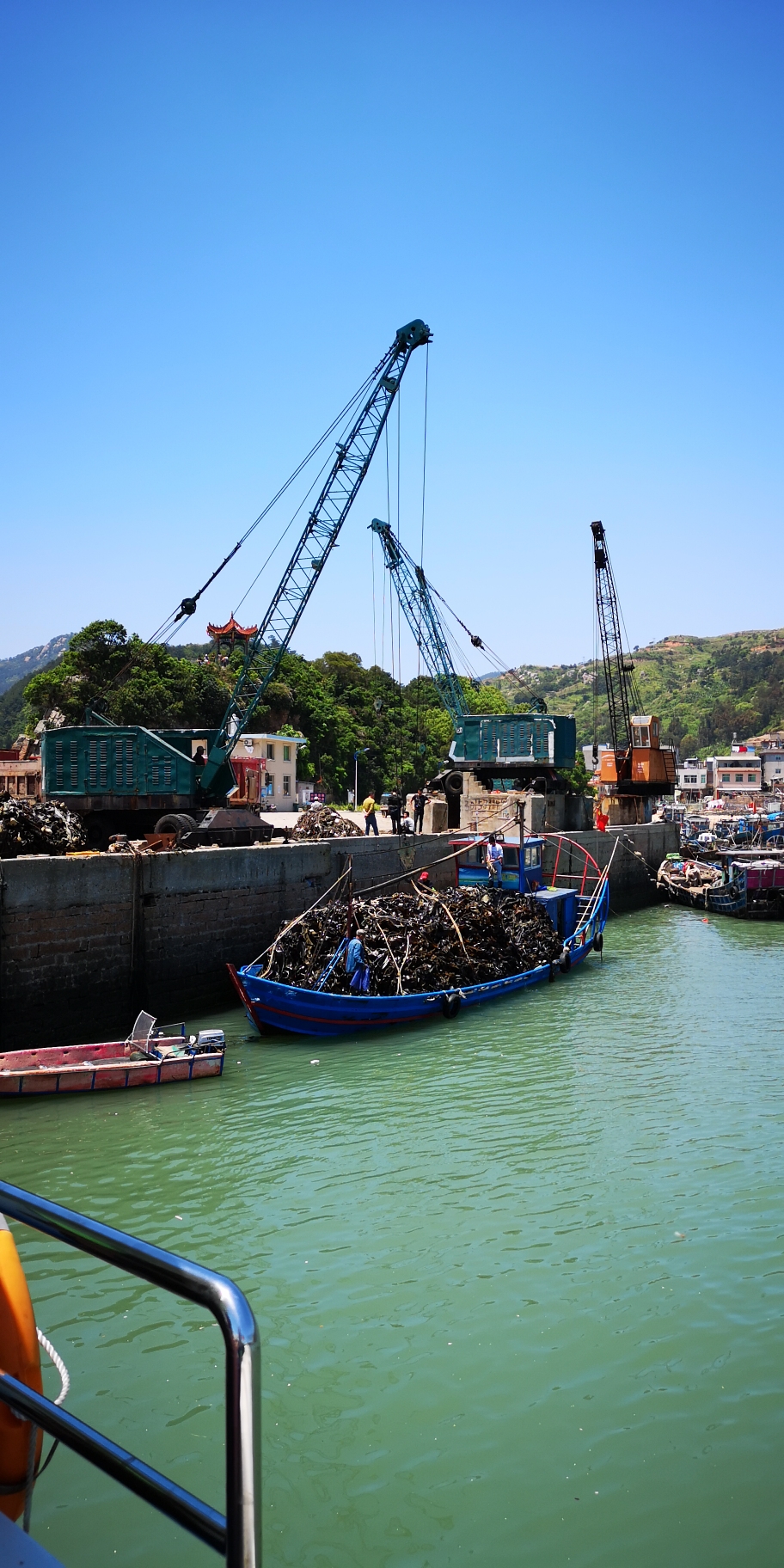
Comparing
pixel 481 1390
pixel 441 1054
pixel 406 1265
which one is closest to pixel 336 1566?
pixel 481 1390

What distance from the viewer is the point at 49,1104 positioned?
47.1 ft

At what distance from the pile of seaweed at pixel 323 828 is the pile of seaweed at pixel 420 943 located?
7.37 metres

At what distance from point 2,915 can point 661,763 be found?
4154cm

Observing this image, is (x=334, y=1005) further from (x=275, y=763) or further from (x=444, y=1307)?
(x=275, y=763)

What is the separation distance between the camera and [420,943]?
67.2 feet

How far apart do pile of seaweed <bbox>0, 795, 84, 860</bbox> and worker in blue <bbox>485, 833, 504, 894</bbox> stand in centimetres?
941

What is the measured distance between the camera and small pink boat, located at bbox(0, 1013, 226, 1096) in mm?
14570

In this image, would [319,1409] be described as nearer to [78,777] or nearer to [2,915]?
[2,915]

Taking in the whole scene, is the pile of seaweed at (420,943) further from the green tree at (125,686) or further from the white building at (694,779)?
the white building at (694,779)

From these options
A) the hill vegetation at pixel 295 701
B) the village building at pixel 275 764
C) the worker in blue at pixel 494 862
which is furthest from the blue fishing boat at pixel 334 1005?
the village building at pixel 275 764

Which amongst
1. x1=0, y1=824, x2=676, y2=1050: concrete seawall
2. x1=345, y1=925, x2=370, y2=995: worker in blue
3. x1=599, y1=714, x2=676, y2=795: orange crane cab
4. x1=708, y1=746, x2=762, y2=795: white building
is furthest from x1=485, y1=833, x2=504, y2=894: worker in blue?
x1=708, y1=746, x2=762, y2=795: white building

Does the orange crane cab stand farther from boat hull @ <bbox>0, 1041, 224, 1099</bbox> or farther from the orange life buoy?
the orange life buoy

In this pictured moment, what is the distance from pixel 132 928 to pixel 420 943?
5557mm

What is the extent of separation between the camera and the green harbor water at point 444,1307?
6469 mm
